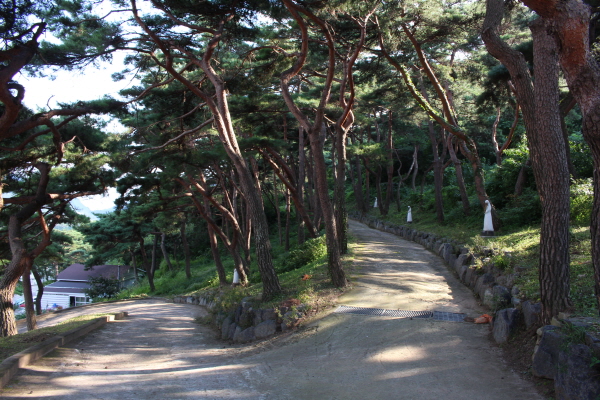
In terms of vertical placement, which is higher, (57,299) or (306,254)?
(306,254)

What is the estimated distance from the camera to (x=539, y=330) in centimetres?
506

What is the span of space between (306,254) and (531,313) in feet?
35.1

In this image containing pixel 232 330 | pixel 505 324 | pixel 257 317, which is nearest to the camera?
pixel 505 324

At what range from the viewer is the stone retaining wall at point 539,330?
3898 mm

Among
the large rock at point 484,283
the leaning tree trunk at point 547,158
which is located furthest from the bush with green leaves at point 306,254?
the leaning tree trunk at point 547,158

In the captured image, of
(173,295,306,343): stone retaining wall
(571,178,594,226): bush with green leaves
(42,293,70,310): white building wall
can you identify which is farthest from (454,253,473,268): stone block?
(42,293,70,310): white building wall

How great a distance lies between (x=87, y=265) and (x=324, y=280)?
2875 centimetres

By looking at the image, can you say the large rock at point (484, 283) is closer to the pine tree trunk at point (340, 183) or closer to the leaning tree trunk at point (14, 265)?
the pine tree trunk at point (340, 183)

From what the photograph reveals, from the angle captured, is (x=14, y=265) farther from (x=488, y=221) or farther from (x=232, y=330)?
(x=488, y=221)

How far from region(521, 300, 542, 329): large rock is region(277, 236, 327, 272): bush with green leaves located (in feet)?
33.2

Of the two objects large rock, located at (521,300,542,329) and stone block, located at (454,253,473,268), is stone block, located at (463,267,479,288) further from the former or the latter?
large rock, located at (521,300,542,329)

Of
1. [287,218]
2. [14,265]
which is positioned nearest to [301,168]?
[287,218]

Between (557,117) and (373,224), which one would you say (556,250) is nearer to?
(557,117)

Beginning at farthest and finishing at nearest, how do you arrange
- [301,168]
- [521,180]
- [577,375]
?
[301,168] → [521,180] → [577,375]
